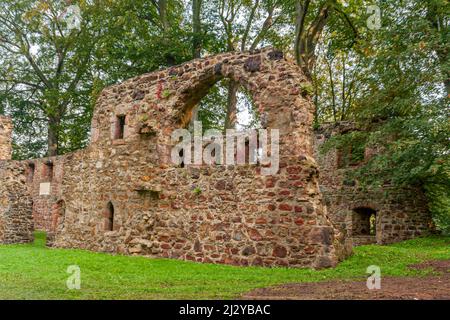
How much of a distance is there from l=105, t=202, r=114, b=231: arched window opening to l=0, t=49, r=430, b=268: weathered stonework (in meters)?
0.03

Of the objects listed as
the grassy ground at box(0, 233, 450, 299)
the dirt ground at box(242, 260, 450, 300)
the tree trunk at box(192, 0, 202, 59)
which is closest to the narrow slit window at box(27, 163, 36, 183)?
the tree trunk at box(192, 0, 202, 59)

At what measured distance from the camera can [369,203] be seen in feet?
56.5

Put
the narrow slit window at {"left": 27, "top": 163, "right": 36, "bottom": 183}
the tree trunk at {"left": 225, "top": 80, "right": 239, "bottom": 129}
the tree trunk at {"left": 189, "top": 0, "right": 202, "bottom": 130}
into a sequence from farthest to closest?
the narrow slit window at {"left": 27, "top": 163, "right": 36, "bottom": 183}
the tree trunk at {"left": 189, "top": 0, "right": 202, "bottom": 130}
the tree trunk at {"left": 225, "top": 80, "right": 239, "bottom": 129}

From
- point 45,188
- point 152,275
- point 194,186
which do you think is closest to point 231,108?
point 45,188

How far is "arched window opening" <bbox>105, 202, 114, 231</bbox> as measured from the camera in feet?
44.0

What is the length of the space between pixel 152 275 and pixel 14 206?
11.6 meters

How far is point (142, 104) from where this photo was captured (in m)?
13.1

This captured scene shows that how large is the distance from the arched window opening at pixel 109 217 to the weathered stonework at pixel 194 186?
28 mm

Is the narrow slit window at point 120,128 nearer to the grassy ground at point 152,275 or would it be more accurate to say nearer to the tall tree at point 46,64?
the grassy ground at point 152,275

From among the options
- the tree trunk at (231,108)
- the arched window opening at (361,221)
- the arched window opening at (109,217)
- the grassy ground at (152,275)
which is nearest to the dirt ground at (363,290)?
the grassy ground at (152,275)

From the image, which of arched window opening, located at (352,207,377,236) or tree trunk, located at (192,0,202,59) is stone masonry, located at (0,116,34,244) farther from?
arched window opening, located at (352,207,377,236)

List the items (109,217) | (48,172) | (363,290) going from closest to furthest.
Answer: (363,290)
(109,217)
(48,172)

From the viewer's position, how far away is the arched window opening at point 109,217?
13.4m

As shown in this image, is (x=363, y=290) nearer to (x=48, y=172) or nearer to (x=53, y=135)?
(x=48, y=172)
